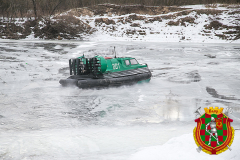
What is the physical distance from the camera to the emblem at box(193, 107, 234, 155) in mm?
2566

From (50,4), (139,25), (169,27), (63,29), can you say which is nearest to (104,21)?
(139,25)

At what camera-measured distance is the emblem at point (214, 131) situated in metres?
2.57

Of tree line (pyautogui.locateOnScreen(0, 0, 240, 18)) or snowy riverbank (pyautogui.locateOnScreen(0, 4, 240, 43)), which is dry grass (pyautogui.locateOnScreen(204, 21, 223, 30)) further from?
tree line (pyautogui.locateOnScreen(0, 0, 240, 18))

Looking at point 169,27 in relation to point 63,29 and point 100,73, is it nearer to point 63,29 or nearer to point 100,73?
point 63,29

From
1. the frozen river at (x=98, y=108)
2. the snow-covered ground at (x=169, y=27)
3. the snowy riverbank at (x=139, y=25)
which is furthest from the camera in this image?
the snowy riverbank at (x=139, y=25)

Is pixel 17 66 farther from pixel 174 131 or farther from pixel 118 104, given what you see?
pixel 174 131

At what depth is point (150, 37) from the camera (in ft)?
95.8

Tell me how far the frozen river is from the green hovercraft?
0.32m

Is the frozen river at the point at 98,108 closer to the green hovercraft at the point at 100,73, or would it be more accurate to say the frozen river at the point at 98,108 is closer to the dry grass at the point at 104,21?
the green hovercraft at the point at 100,73

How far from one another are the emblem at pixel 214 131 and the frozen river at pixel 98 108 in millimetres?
2483

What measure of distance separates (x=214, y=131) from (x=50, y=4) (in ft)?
135

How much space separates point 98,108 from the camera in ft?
26.2

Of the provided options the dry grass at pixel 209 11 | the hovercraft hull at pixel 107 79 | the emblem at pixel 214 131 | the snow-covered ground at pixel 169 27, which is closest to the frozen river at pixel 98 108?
the hovercraft hull at pixel 107 79

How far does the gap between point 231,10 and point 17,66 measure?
108ft
